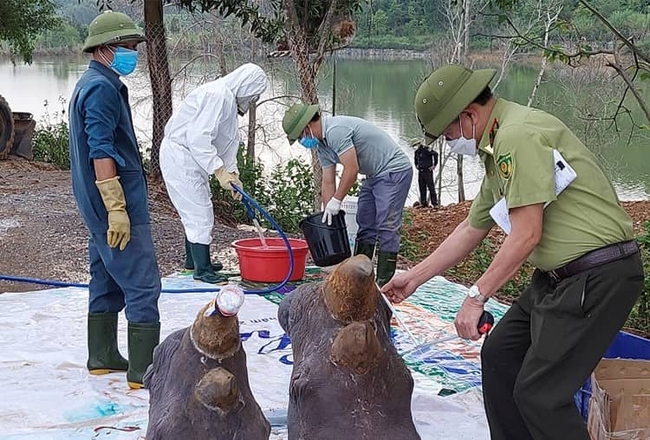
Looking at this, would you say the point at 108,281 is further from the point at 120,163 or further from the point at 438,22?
the point at 438,22

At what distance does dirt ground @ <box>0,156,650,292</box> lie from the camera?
6551mm

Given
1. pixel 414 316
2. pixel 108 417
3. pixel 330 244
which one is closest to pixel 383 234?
pixel 330 244

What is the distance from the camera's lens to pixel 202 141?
5379 mm

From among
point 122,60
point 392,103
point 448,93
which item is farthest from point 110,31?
point 392,103

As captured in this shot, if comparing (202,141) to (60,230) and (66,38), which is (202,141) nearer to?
(60,230)

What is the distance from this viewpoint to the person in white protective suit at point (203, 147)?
5418 mm

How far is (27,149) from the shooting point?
509 inches

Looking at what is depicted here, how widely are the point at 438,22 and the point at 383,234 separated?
36.8 feet

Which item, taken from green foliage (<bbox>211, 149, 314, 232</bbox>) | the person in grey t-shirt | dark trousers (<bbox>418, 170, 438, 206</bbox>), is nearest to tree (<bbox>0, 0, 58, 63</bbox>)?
green foliage (<bbox>211, 149, 314, 232</bbox>)

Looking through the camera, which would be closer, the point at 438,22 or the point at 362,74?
the point at 438,22

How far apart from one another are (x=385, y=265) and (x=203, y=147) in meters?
1.42

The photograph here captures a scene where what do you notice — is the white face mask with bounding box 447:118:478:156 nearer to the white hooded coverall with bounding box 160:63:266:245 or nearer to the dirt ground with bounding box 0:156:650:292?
the white hooded coverall with bounding box 160:63:266:245

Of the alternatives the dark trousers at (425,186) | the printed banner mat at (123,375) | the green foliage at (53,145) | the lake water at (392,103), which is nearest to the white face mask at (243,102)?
the printed banner mat at (123,375)

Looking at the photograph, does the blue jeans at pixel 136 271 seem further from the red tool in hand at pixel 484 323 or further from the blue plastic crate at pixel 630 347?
the blue plastic crate at pixel 630 347
